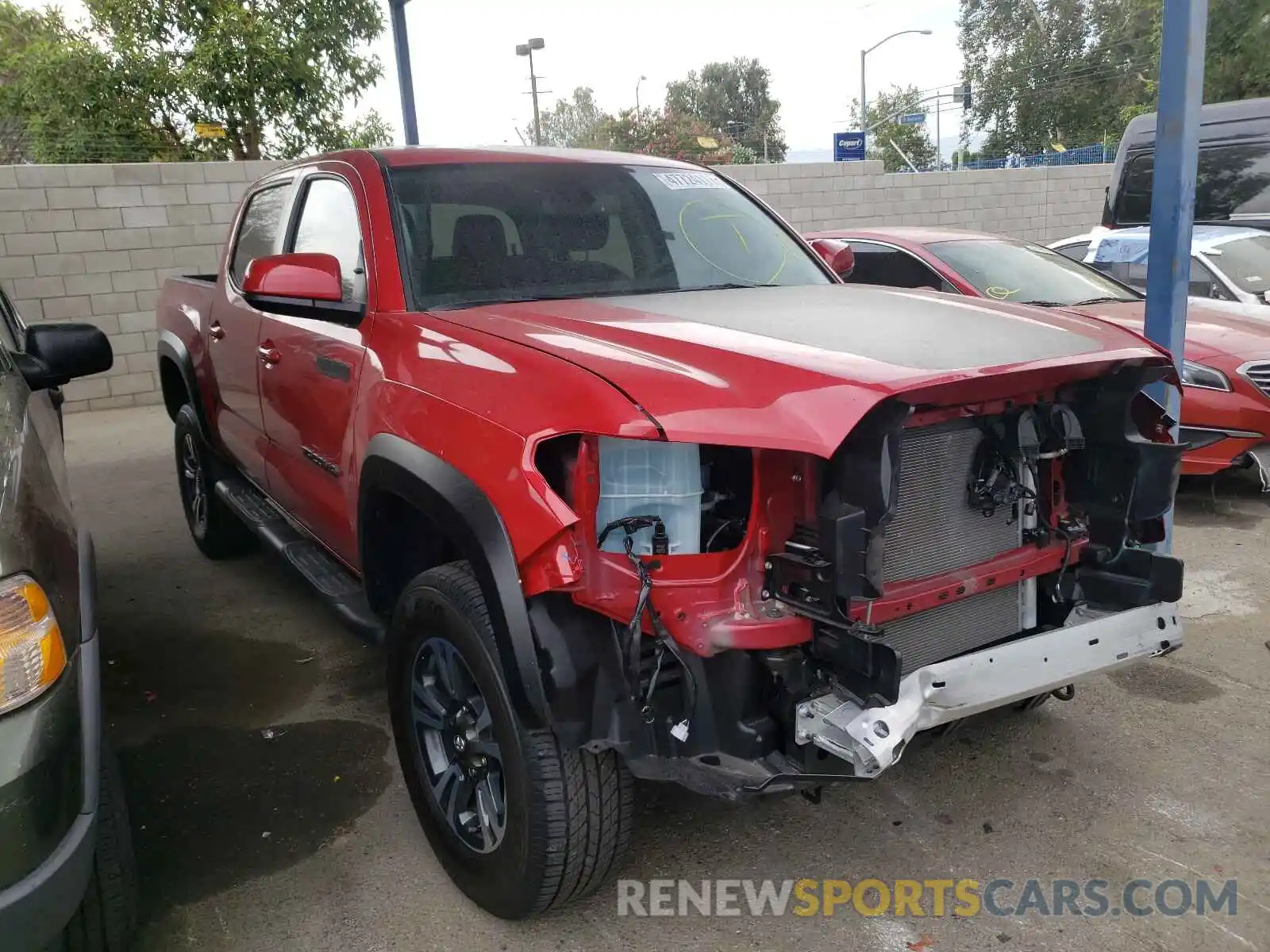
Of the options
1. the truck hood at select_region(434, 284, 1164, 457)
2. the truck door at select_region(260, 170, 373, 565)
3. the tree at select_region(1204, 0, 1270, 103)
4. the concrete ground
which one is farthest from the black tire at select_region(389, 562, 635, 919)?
the tree at select_region(1204, 0, 1270, 103)

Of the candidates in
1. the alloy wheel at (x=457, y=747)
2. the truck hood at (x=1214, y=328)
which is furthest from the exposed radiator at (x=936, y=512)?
the truck hood at (x=1214, y=328)

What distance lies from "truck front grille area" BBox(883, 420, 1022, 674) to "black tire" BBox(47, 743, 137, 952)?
1.77 m

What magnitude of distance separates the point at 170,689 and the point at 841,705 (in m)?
2.91

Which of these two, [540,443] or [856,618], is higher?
[540,443]

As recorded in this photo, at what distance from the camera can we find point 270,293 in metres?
3.10

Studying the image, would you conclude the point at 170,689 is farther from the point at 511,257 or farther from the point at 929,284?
the point at 929,284

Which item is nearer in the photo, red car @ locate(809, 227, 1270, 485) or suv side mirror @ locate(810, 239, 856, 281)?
suv side mirror @ locate(810, 239, 856, 281)

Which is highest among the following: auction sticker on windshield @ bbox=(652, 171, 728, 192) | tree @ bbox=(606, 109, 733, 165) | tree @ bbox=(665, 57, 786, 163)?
tree @ bbox=(665, 57, 786, 163)

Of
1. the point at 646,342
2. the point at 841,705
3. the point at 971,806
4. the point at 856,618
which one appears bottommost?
the point at 971,806

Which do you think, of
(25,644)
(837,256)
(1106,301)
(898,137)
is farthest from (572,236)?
(898,137)

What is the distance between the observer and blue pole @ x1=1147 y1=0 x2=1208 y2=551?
3762mm

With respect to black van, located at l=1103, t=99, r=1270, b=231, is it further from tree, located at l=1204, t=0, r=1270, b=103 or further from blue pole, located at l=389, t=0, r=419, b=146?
blue pole, located at l=389, t=0, r=419, b=146

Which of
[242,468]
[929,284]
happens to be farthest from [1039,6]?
[242,468]

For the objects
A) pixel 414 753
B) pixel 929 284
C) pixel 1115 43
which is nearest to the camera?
pixel 414 753
